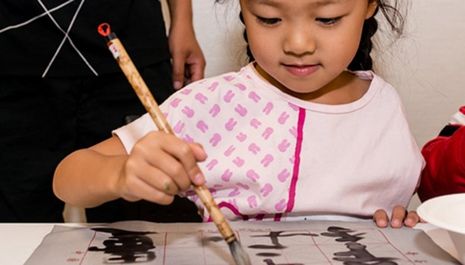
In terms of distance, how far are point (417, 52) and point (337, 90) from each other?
46 centimetres

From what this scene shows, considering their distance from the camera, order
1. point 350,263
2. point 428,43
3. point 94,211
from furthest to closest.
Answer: point 428,43, point 94,211, point 350,263

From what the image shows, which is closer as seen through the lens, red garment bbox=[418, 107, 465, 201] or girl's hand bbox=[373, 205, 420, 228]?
girl's hand bbox=[373, 205, 420, 228]

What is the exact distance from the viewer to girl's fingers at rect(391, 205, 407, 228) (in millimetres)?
806

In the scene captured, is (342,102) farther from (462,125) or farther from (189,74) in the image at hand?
(189,74)

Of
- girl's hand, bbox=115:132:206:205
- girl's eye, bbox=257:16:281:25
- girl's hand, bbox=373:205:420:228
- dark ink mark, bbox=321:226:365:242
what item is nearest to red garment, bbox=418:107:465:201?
girl's hand, bbox=373:205:420:228

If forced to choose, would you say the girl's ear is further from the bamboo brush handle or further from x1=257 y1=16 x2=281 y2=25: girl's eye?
the bamboo brush handle

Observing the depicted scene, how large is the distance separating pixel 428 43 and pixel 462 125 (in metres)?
0.40

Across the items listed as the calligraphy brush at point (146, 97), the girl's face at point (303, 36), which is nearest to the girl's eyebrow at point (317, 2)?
the girl's face at point (303, 36)

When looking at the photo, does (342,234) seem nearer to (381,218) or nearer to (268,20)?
(381,218)

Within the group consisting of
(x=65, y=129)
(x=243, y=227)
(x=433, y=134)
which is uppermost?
(x=65, y=129)

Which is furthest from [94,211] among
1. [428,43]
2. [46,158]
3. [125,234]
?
[428,43]

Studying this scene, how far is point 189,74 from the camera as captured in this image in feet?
3.73

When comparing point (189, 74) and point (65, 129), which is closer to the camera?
point (65, 129)

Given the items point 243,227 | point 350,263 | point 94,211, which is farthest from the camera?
point 94,211
